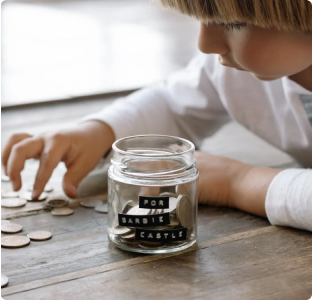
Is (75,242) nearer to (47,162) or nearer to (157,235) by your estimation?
(157,235)

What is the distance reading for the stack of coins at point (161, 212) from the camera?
0.86 m

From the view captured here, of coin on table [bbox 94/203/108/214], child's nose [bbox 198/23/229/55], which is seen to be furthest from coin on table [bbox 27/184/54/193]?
child's nose [bbox 198/23/229/55]

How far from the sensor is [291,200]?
95 centimetres

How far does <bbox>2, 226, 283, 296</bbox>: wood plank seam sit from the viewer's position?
0.76 metres

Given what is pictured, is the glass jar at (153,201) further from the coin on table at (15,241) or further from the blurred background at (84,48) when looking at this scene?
the blurred background at (84,48)

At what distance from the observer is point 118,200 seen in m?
0.89

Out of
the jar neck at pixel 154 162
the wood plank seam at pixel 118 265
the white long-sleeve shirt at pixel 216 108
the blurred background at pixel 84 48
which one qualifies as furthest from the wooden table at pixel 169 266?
the blurred background at pixel 84 48

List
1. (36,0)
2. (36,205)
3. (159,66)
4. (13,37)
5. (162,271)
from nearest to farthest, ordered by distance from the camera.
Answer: (162,271) < (36,205) < (159,66) < (13,37) < (36,0)

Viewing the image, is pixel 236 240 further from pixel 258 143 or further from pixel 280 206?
pixel 258 143

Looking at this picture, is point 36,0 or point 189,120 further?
point 36,0

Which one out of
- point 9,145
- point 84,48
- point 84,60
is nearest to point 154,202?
point 9,145

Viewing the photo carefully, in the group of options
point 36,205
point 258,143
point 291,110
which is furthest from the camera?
point 258,143

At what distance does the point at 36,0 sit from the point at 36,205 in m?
2.68

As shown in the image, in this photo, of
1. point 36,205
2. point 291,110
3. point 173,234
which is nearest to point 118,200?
point 173,234
